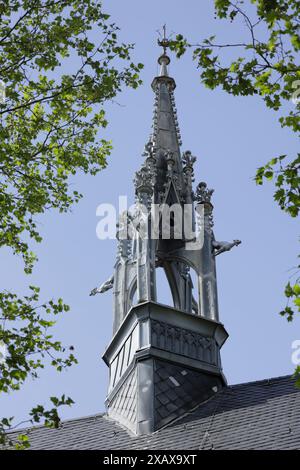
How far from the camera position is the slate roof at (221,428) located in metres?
20.8

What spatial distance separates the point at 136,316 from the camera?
1003 inches

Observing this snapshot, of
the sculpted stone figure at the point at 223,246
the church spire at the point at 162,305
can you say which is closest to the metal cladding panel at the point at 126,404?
the church spire at the point at 162,305

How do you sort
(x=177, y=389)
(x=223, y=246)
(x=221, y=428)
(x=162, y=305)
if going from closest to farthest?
(x=221, y=428)
(x=177, y=389)
(x=162, y=305)
(x=223, y=246)

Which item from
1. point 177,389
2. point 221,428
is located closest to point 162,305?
point 177,389

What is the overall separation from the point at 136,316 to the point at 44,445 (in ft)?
12.1

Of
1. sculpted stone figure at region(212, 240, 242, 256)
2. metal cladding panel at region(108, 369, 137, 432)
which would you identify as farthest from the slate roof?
sculpted stone figure at region(212, 240, 242, 256)

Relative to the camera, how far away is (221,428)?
861 inches

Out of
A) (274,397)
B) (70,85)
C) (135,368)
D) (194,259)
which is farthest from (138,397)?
(70,85)

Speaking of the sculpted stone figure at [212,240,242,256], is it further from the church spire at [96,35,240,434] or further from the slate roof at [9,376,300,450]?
the slate roof at [9,376,300,450]

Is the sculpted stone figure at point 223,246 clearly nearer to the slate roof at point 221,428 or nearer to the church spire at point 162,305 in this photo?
the church spire at point 162,305

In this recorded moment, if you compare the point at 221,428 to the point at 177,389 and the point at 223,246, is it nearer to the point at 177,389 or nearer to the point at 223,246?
the point at 177,389

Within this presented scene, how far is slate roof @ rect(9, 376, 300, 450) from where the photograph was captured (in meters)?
20.8

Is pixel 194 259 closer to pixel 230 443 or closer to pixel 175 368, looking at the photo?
pixel 175 368

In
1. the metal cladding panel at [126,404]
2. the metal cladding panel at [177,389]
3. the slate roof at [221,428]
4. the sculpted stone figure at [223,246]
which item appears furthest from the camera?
the sculpted stone figure at [223,246]
